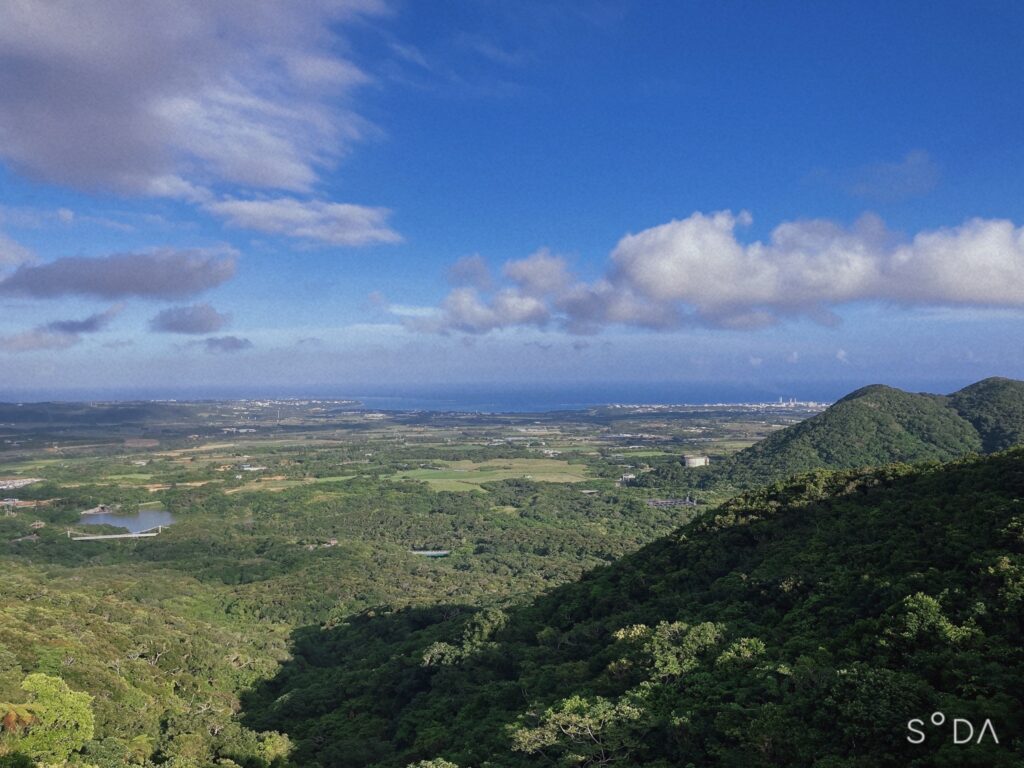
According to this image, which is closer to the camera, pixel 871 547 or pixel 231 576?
pixel 871 547

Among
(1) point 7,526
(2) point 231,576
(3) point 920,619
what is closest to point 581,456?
(2) point 231,576

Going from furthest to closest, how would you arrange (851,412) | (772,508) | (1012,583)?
1. (851,412)
2. (772,508)
3. (1012,583)

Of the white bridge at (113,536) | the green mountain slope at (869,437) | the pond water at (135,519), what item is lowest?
the pond water at (135,519)

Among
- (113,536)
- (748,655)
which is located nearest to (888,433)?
(748,655)

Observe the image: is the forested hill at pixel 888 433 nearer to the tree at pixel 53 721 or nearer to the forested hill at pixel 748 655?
the forested hill at pixel 748 655

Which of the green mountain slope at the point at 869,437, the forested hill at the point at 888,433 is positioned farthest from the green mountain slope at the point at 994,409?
the green mountain slope at the point at 869,437

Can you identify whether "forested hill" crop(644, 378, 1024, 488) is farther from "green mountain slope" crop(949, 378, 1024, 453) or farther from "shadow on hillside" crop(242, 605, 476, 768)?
"shadow on hillside" crop(242, 605, 476, 768)

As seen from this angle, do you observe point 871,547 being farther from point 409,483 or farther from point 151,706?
point 409,483
